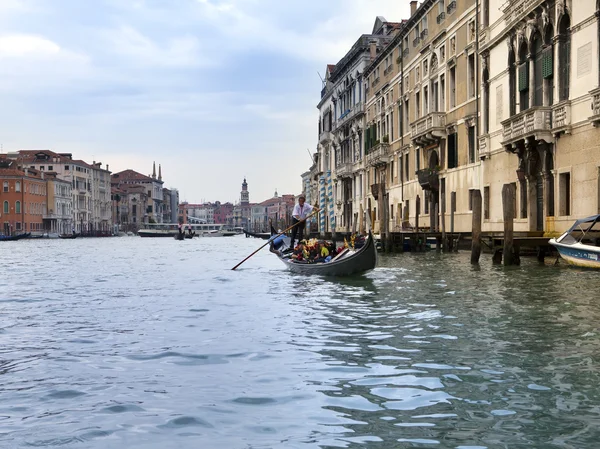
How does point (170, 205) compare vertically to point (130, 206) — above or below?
above

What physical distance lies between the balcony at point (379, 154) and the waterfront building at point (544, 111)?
47.6 ft

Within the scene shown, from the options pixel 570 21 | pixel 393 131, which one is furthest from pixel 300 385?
pixel 393 131

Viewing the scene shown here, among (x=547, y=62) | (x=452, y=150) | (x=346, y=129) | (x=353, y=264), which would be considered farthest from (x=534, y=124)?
(x=346, y=129)

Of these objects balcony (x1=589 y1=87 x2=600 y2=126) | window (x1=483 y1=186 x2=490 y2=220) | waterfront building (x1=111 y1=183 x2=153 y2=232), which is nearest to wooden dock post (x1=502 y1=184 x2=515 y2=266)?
balcony (x1=589 y1=87 x2=600 y2=126)

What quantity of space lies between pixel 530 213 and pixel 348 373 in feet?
52.8

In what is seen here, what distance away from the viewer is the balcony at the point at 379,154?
39031 millimetres

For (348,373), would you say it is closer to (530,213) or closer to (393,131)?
(530,213)

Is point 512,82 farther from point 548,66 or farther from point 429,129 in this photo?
point 429,129

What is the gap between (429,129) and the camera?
2989 centimetres

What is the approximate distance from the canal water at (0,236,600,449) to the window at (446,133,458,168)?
17334 mm

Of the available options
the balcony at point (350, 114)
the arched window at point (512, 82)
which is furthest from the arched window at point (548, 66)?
the balcony at point (350, 114)

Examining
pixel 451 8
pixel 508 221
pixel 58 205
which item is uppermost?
pixel 451 8

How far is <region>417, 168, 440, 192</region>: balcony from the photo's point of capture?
98.6 ft

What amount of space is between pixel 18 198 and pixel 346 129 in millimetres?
44840
